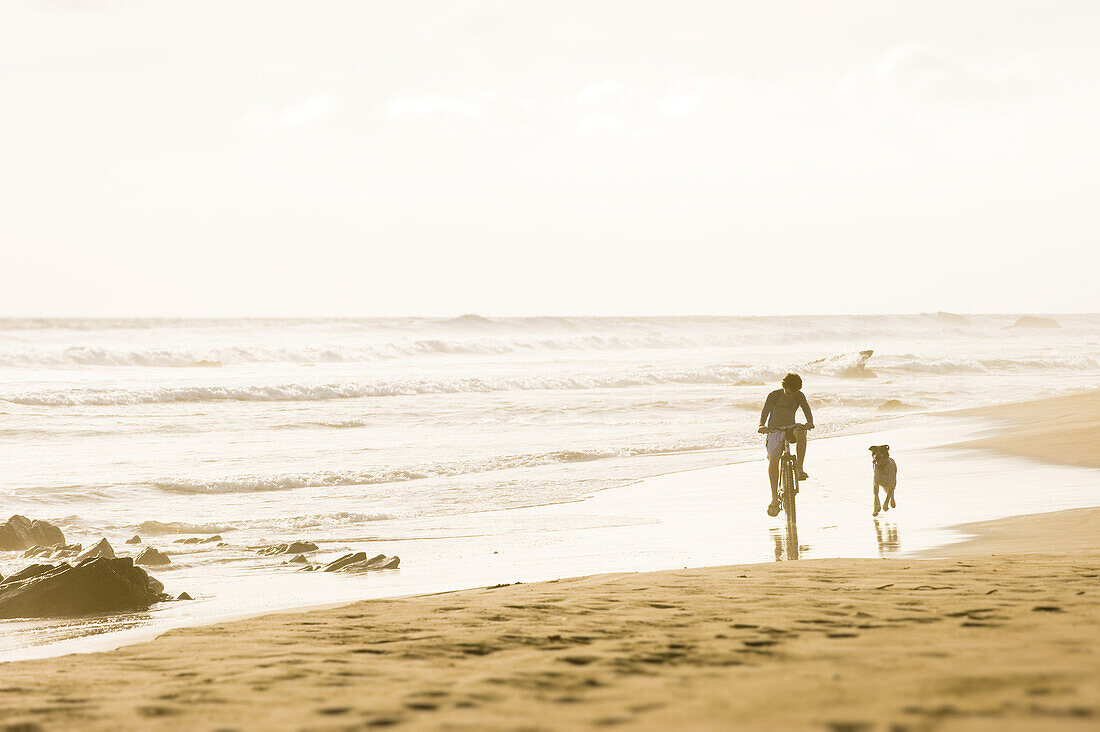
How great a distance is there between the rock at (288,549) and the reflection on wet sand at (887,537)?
4956mm

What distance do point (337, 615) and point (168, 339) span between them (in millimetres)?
55141

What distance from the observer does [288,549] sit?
30.7ft

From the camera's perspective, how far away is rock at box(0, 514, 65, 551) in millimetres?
10117

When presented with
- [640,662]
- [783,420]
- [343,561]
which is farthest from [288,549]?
[640,662]

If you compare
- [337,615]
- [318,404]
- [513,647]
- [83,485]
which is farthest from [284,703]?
[318,404]

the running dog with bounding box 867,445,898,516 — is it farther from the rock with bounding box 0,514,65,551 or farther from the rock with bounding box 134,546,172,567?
the rock with bounding box 0,514,65,551

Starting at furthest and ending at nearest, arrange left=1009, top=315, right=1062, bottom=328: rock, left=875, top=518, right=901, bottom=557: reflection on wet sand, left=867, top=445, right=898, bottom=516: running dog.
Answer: left=1009, top=315, right=1062, bottom=328: rock → left=867, top=445, right=898, bottom=516: running dog → left=875, top=518, right=901, bottom=557: reflection on wet sand

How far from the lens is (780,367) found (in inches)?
1582

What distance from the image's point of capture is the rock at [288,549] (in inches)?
365

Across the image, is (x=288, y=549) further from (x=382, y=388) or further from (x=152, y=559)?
(x=382, y=388)

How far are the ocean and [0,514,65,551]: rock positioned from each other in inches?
14.1

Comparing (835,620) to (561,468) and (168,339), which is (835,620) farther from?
(168,339)

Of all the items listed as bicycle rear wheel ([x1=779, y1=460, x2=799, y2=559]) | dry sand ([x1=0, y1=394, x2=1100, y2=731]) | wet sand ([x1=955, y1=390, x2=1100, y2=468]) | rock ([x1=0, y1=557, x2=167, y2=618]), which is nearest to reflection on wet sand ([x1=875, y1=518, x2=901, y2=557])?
bicycle rear wheel ([x1=779, y1=460, x2=799, y2=559])

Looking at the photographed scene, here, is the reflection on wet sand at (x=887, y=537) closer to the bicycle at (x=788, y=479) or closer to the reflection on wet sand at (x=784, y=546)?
the reflection on wet sand at (x=784, y=546)
